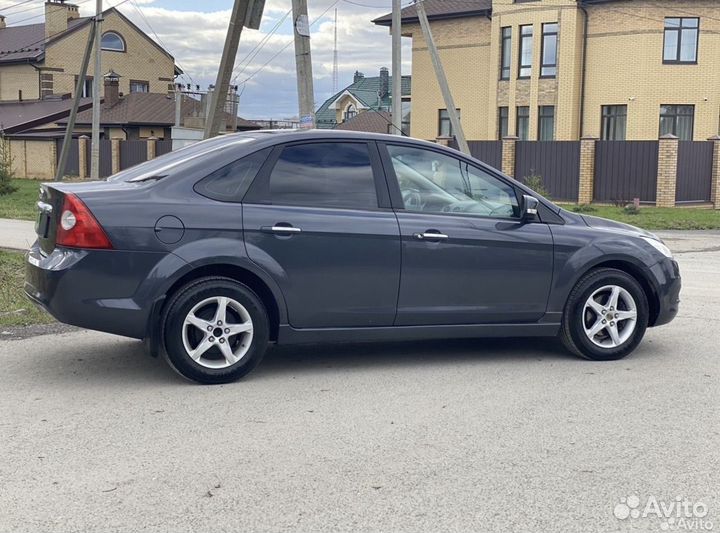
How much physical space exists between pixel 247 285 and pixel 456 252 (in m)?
1.47

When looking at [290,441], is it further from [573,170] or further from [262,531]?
[573,170]

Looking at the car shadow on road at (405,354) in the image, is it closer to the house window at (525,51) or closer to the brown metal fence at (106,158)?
the house window at (525,51)

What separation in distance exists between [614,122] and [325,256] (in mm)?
31435

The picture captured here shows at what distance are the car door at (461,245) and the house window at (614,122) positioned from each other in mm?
30021

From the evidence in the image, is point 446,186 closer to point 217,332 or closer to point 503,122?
point 217,332

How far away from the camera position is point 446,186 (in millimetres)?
6734

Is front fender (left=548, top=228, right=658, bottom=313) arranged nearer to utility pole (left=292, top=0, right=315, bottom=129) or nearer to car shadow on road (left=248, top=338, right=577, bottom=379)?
car shadow on road (left=248, top=338, right=577, bottom=379)


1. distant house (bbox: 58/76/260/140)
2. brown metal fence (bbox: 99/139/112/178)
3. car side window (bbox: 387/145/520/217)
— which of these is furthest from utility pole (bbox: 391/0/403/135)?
distant house (bbox: 58/76/260/140)

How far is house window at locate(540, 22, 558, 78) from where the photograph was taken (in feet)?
118

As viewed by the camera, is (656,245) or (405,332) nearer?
(405,332)

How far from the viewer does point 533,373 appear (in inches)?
260

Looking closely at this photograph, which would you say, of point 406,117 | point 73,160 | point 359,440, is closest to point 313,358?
point 359,440

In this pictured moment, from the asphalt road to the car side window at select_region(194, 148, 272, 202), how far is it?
125 cm

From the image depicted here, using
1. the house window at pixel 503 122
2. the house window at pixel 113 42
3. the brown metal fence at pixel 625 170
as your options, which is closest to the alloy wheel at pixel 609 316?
the brown metal fence at pixel 625 170
